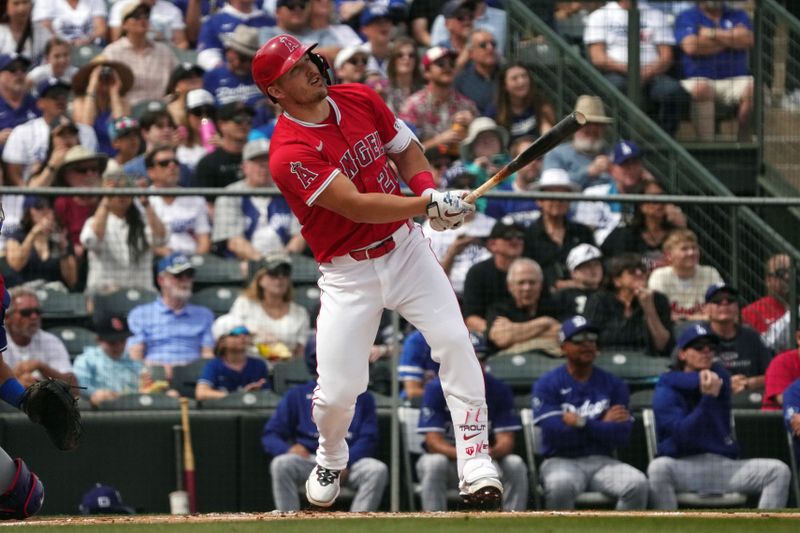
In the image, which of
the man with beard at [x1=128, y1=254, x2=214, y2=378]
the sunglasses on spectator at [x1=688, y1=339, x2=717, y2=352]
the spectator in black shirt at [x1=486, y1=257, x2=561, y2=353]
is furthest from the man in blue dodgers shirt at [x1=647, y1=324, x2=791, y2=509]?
the man with beard at [x1=128, y1=254, x2=214, y2=378]

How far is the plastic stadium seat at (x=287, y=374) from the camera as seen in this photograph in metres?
8.61

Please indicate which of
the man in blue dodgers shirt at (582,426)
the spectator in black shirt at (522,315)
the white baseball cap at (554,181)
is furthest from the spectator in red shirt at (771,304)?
the white baseball cap at (554,181)

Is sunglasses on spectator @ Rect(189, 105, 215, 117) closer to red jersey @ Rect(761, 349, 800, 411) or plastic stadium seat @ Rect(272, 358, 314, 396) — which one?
plastic stadium seat @ Rect(272, 358, 314, 396)

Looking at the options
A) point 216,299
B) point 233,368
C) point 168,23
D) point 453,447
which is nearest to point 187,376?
point 233,368

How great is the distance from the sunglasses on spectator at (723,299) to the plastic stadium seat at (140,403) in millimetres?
3286

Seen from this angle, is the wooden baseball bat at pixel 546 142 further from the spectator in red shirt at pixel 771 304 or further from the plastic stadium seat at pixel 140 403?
the spectator in red shirt at pixel 771 304

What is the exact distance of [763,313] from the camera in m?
8.76

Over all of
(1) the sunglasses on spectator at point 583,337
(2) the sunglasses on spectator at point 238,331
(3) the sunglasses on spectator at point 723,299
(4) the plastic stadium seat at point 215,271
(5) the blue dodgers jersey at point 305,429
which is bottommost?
(5) the blue dodgers jersey at point 305,429

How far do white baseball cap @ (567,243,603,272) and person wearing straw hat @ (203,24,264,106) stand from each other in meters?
3.35

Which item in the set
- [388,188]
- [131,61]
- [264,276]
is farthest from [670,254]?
[131,61]

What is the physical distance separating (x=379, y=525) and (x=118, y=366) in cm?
324

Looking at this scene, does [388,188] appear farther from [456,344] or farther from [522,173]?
[522,173]

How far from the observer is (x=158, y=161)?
9992 mm

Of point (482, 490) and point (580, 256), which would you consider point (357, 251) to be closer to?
point (482, 490)
